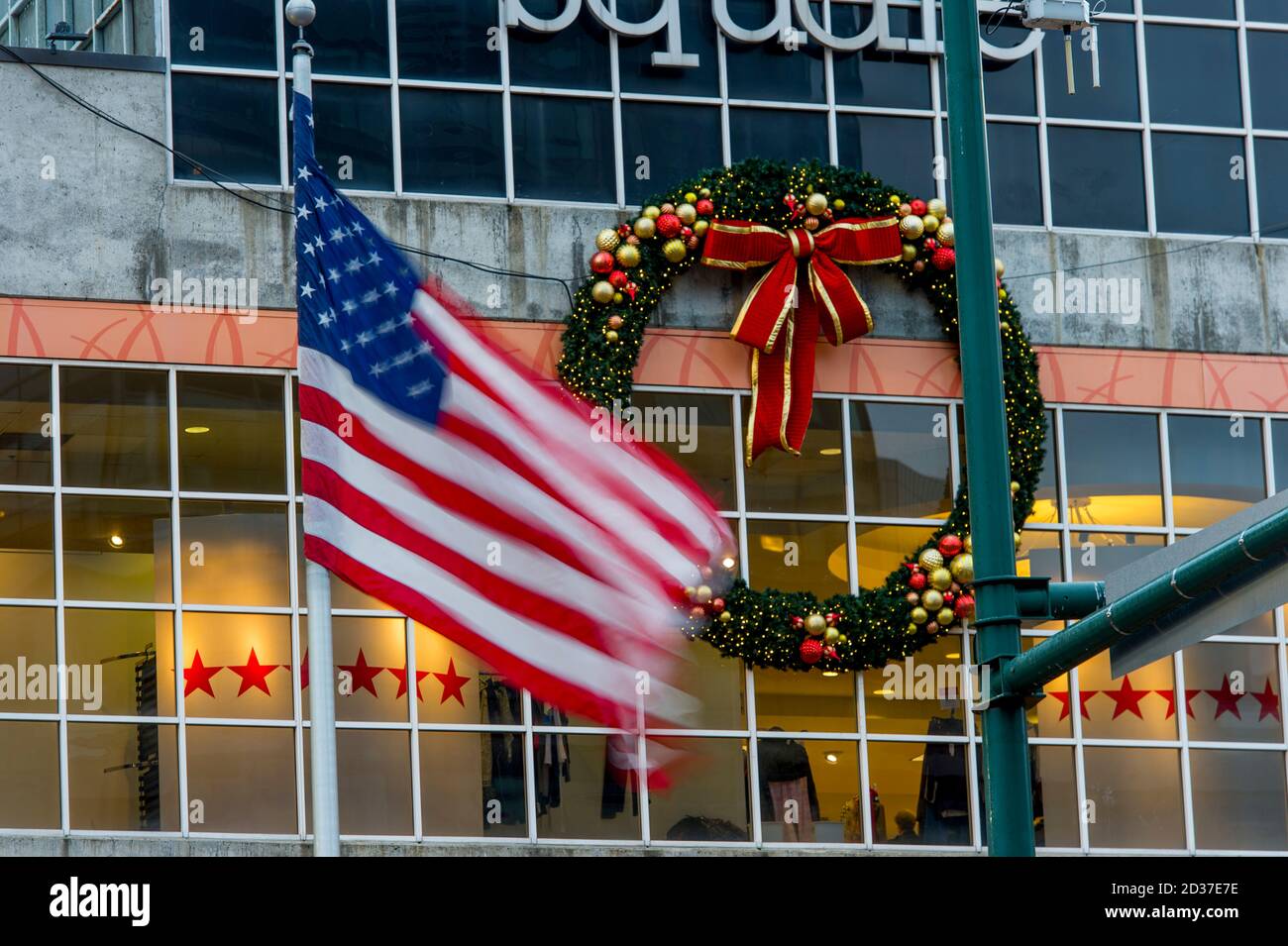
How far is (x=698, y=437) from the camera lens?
23484 mm

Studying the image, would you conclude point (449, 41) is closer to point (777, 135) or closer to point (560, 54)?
point (560, 54)

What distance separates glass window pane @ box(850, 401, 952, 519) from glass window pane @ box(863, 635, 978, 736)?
1355 mm

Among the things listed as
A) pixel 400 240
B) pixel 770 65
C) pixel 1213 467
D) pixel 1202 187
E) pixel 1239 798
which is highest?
pixel 770 65

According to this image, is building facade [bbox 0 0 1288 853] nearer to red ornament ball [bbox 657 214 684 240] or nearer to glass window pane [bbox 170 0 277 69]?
glass window pane [bbox 170 0 277 69]

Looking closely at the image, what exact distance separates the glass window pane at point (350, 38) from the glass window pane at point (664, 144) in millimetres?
2462

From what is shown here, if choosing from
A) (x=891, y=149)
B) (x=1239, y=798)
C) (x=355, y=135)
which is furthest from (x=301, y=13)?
(x=1239, y=798)

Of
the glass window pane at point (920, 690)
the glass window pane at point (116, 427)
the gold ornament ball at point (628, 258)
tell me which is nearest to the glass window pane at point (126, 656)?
the glass window pane at point (116, 427)

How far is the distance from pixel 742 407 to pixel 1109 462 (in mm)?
3934

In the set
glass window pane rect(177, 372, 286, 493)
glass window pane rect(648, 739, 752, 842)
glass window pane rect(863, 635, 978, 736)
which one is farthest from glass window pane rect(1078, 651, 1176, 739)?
glass window pane rect(177, 372, 286, 493)

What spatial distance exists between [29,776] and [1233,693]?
38.8ft

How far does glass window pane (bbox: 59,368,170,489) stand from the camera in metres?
22.0

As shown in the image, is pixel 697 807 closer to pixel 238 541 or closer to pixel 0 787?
pixel 238 541

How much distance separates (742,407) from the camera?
77.5 feet

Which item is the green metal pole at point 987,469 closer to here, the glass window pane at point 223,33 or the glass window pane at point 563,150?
the glass window pane at point 563,150
